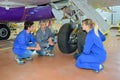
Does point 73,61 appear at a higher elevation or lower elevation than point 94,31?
lower

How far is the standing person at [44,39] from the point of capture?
4.72 m

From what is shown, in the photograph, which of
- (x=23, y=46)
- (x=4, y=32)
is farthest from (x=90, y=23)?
(x=4, y=32)

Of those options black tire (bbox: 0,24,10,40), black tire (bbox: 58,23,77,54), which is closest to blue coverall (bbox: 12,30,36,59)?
black tire (bbox: 58,23,77,54)

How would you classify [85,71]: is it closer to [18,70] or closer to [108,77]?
[108,77]

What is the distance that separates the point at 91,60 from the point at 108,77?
502 mm


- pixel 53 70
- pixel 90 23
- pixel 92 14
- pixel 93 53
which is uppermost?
pixel 92 14

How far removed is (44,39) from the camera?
4754 mm

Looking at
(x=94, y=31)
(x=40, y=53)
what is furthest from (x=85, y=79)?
(x=40, y=53)

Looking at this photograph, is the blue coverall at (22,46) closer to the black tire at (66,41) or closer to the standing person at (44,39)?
the standing person at (44,39)

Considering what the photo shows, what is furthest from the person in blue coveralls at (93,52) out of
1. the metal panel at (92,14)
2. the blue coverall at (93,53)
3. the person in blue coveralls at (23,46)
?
the person in blue coveralls at (23,46)

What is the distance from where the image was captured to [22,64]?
4051mm

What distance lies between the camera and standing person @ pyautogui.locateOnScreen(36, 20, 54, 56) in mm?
4723

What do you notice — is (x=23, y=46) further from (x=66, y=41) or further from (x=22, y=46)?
(x=66, y=41)

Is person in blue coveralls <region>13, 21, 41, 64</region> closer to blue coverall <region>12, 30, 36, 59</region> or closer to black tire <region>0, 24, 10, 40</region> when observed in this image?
blue coverall <region>12, 30, 36, 59</region>
